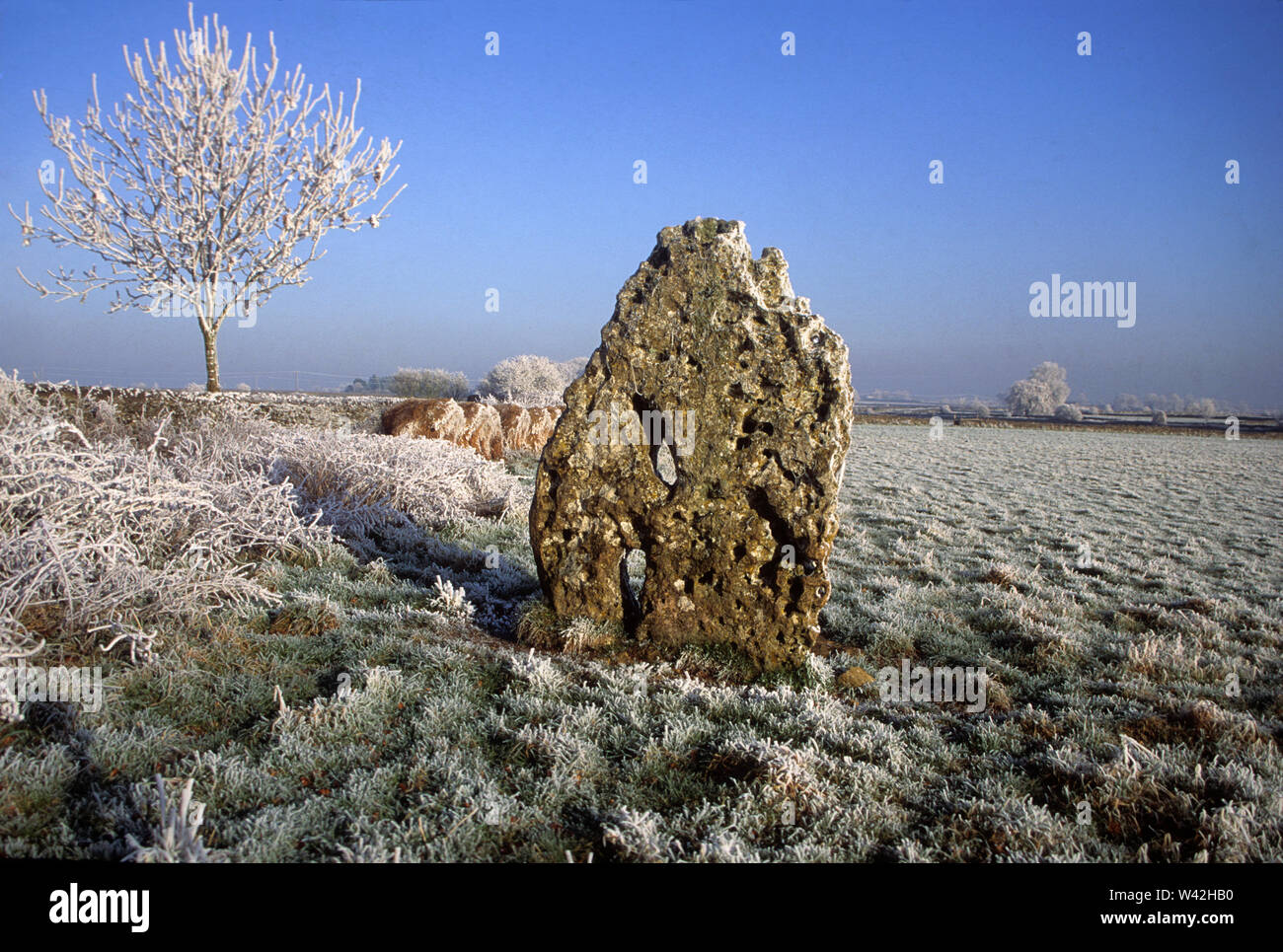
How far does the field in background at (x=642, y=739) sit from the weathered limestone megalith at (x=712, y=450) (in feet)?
1.61

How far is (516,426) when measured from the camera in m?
15.9

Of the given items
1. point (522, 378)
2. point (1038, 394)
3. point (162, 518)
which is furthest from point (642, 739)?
point (1038, 394)

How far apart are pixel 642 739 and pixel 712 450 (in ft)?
6.89

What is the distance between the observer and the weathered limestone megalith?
4.86m

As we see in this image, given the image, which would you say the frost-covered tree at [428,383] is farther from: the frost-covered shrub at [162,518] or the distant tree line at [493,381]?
the frost-covered shrub at [162,518]

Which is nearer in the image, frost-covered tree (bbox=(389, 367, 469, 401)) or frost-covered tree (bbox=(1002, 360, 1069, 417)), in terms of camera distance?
frost-covered tree (bbox=(389, 367, 469, 401))

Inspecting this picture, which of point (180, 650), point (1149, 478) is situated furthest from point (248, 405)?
point (1149, 478)

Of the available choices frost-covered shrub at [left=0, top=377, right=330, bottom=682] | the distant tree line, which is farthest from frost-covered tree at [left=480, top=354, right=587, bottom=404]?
frost-covered shrub at [left=0, top=377, right=330, bottom=682]

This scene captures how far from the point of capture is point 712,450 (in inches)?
195

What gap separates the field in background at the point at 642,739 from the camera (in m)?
3.03

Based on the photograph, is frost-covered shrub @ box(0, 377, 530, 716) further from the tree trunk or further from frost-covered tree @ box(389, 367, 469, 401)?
frost-covered tree @ box(389, 367, 469, 401)

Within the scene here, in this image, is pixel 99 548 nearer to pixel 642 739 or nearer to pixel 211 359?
pixel 642 739

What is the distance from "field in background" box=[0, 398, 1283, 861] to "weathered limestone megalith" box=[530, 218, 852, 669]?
0.49 m

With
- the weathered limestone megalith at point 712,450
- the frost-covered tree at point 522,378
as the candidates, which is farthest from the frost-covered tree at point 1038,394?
the weathered limestone megalith at point 712,450
